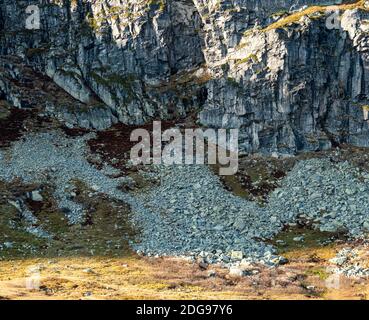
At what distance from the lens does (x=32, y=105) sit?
87.9 metres

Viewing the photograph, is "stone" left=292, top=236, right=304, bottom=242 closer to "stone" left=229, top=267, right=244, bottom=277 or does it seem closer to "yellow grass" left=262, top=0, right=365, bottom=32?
"stone" left=229, top=267, right=244, bottom=277

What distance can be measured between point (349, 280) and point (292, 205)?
1840 centimetres

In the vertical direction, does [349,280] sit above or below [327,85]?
below

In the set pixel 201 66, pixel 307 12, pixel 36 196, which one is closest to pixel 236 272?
pixel 36 196

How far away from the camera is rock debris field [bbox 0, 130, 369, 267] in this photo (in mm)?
Answer: 49062

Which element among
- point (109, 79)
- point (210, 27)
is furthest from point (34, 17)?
point (210, 27)

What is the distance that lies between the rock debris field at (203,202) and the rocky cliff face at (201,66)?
13.7m

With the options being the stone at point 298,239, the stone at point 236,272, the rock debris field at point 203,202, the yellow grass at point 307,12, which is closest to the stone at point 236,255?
the rock debris field at point 203,202

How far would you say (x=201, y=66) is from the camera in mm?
97000

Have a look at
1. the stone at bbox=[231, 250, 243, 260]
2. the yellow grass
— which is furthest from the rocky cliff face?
the stone at bbox=[231, 250, 243, 260]

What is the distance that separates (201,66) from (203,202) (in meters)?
46.7

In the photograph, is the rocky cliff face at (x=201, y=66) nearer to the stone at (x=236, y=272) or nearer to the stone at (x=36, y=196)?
the stone at (x=36, y=196)

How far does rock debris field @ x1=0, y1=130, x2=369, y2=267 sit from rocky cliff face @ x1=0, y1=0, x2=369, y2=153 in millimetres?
13749
